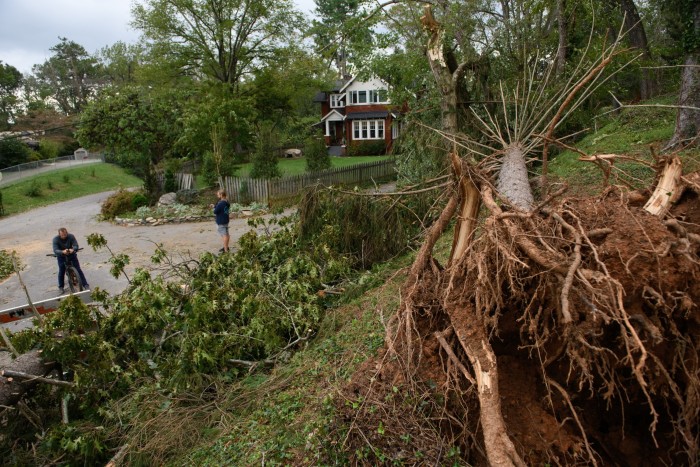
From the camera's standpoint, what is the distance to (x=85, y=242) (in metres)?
13.5

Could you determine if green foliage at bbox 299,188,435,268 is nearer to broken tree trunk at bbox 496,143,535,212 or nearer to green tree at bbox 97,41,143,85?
broken tree trunk at bbox 496,143,535,212

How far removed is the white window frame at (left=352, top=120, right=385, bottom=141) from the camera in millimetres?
35719

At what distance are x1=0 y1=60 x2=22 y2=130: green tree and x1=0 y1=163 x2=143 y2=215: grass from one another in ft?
39.3

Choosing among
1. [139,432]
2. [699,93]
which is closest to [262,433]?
[139,432]

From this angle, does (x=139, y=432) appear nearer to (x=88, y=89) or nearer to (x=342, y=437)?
(x=342, y=437)

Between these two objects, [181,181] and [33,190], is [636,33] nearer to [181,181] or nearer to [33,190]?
[181,181]

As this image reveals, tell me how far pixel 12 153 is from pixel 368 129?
24.0 metres

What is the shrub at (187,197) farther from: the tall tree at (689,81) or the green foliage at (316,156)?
the tall tree at (689,81)

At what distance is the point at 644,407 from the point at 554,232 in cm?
130

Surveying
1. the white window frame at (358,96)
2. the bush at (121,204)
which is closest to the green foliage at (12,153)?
the bush at (121,204)

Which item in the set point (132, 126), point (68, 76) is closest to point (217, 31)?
point (132, 126)

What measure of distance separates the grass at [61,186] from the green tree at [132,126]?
8.94 ft

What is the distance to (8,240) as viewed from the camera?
46.9 ft

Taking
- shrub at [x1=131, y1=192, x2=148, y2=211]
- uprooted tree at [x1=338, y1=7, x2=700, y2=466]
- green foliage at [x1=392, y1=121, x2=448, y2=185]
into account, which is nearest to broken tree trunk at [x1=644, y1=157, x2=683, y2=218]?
uprooted tree at [x1=338, y1=7, x2=700, y2=466]
